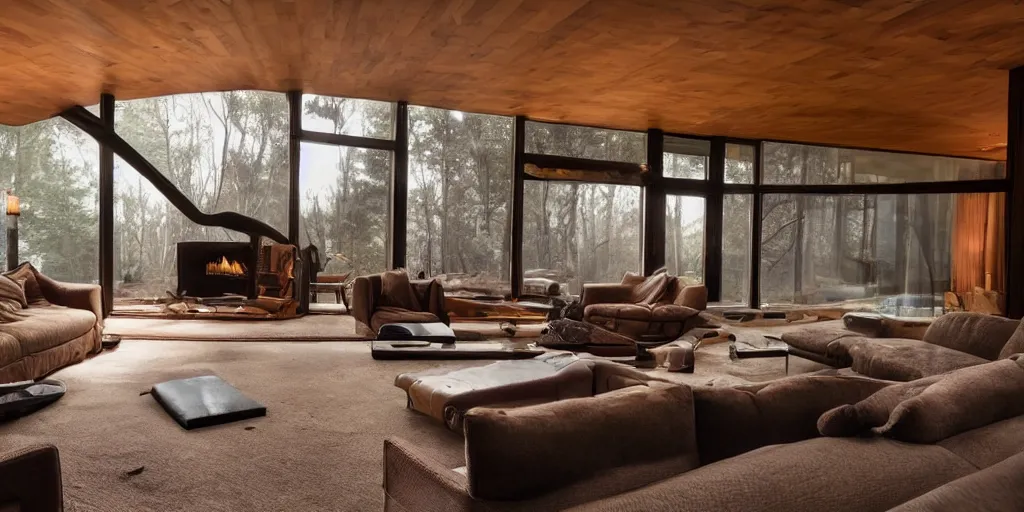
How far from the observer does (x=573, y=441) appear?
1168mm

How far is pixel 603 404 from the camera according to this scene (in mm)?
1258

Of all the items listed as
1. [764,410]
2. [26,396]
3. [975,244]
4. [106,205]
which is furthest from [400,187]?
[975,244]

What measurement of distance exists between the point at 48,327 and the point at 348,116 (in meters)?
5.14

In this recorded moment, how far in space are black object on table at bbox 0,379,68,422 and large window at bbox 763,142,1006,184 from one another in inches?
408

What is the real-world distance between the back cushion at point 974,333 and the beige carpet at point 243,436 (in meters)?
1.27

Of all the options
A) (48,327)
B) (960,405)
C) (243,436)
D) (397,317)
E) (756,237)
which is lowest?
Result: (243,436)

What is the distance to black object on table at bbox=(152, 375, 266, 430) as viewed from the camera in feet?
11.2

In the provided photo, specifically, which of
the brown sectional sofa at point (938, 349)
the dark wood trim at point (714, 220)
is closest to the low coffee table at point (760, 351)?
the brown sectional sofa at point (938, 349)

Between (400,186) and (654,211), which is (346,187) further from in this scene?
(654,211)

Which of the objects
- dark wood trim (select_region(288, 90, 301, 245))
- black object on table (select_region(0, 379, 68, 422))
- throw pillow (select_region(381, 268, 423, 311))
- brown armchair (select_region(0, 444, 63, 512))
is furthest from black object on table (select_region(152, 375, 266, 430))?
dark wood trim (select_region(288, 90, 301, 245))

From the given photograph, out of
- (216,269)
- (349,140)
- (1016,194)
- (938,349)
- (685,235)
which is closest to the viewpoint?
(938,349)

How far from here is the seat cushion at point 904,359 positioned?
365cm

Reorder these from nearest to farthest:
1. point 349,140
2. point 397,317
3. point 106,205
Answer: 1. point 397,317
2. point 106,205
3. point 349,140

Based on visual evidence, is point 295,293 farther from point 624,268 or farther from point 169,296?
point 624,268
